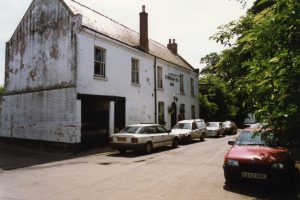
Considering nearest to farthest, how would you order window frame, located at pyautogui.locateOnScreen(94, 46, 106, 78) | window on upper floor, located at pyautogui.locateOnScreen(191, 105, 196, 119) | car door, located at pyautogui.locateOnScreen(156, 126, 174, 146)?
1. car door, located at pyautogui.locateOnScreen(156, 126, 174, 146)
2. window frame, located at pyautogui.locateOnScreen(94, 46, 106, 78)
3. window on upper floor, located at pyautogui.locateOnScreen(191, 105, 196, 119)

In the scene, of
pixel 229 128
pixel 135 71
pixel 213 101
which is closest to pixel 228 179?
pixel 135 71

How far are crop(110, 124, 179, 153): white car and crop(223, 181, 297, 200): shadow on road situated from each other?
6.55 metres

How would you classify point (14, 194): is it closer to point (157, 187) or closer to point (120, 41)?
point (157, 187)

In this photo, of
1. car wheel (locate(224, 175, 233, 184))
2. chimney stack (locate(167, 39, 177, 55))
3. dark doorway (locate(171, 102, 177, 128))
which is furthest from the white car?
chimney stack (locate(167, 39, 177, 55))

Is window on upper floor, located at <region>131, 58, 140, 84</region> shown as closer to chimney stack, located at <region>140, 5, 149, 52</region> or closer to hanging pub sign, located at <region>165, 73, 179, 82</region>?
chimney stack, located at <region>140, 5, 149, 52</region>

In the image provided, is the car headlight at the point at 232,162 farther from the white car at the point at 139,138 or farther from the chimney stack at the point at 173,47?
the chimney stack at the point at 173,47

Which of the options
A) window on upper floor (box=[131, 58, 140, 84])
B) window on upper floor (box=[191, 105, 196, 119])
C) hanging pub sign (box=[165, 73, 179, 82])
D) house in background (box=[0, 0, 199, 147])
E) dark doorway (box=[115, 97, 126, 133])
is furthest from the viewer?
window on upper floor (box=[191, 105, 196, 119])

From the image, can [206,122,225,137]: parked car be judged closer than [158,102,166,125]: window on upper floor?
No

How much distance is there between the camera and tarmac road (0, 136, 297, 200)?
6.83 m

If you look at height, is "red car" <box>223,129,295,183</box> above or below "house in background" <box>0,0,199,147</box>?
below

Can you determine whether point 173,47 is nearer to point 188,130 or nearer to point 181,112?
point 181,112

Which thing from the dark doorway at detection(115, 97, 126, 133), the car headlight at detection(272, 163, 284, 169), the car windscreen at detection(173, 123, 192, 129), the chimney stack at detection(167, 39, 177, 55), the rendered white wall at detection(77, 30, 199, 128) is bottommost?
the car headlight at detection(272, 163, 284, 169)

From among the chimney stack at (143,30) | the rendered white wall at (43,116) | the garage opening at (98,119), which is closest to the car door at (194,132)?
the garage opening at (98,119)

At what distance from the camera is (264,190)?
734cm
